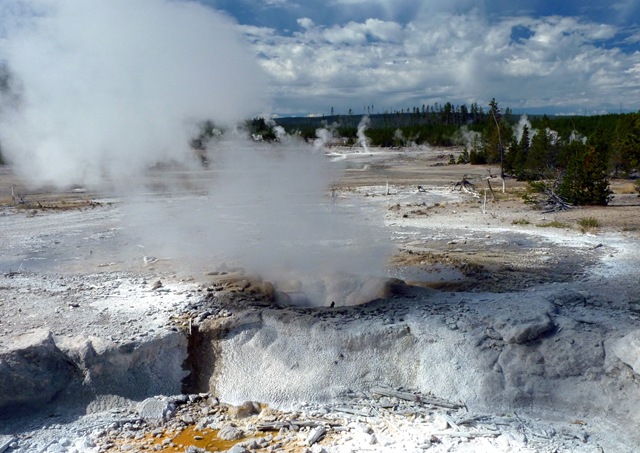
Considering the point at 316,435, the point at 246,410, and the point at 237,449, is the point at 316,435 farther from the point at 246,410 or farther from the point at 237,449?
the point at 246,410

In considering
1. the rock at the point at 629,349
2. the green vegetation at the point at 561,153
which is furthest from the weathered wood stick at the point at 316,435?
the green vegetation at the point at 561,153

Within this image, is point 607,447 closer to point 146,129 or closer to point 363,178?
point 146,129

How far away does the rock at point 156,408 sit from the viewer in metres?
6.09

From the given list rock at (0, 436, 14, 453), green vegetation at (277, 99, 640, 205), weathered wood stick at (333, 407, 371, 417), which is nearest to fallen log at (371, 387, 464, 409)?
weathered wood stick at (333, 407, 371, 417)

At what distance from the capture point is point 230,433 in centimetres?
571

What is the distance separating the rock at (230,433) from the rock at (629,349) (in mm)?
4507

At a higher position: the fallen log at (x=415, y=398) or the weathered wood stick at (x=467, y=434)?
the fallen log at (x=415, y=398)

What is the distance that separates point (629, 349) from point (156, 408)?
5.64 m

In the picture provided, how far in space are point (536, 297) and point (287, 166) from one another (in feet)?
23.7

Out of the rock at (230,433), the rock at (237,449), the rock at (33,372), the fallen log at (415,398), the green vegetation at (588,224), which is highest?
the green vegetation at (588,224)

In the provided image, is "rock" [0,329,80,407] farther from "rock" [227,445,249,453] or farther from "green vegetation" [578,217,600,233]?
"green vegetation" [578,217,600,233]

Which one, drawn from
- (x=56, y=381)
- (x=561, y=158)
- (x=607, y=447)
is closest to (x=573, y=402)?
(x=607, y=447)

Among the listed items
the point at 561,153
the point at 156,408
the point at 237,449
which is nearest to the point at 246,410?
the point at 237,449

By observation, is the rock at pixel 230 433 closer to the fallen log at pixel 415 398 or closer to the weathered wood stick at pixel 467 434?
the fallen log at pixel 415 398
